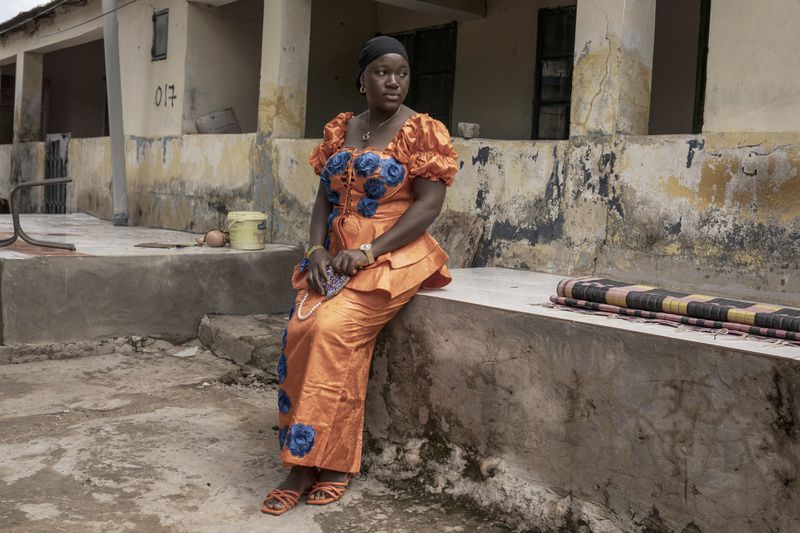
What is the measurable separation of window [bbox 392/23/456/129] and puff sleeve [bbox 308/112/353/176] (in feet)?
17.8

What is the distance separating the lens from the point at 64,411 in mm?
4414

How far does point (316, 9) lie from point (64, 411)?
6.02 meters

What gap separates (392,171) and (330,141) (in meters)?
0.39

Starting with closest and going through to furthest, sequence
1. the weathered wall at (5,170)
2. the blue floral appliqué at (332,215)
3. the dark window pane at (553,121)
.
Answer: the blue floral appliqué at (332,215) → the dark window pane at (553,121) → the weathered wall at (5,170)

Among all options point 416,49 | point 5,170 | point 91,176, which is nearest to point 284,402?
point 416,49

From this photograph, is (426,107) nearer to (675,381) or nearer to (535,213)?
(535,213)

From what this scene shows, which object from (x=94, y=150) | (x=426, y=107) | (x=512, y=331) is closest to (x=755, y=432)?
(x=512, y=331)

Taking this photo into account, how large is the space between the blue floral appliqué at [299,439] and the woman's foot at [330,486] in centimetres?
20

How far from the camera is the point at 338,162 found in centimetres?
344

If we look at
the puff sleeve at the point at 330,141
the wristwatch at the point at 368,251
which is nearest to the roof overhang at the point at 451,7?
the puff sleeve at the point at 330,141

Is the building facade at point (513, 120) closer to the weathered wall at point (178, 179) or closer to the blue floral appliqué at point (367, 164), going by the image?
the weathered wall at point (178, 179)

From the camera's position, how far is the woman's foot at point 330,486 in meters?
3.16

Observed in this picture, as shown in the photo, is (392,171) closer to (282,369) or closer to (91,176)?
(282,369)

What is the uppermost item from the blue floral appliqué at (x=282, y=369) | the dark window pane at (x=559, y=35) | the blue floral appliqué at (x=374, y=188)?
the dark window pane at (x=559, y=35)
